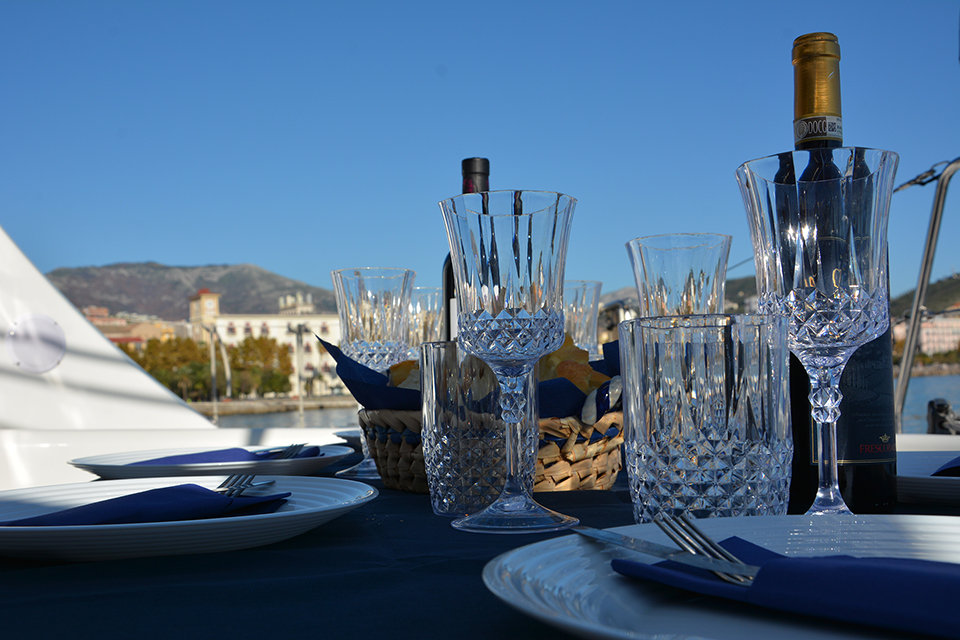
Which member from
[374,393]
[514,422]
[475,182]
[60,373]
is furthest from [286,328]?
[514,422]

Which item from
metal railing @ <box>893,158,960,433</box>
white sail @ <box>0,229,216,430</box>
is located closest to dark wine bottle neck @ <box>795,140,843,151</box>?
metal railing @ <box>893,158,960,433</box>

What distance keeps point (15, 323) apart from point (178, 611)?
2.53 m

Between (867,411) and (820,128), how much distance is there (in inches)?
10.8

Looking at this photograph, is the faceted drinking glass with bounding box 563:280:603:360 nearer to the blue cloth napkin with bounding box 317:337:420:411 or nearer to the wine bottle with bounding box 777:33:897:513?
the blue cloth napkin with bounding box 317:337:420:411

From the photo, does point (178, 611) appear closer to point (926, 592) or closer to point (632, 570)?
point (632, 570)

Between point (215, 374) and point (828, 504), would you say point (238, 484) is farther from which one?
point (215, 374)

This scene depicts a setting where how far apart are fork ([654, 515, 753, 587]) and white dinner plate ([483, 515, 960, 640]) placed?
0.8 inches

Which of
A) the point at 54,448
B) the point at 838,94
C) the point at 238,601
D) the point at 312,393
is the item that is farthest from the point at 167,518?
the point at 312,393

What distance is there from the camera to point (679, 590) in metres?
0.38

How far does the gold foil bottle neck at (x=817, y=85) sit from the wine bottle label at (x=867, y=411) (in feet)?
0.68

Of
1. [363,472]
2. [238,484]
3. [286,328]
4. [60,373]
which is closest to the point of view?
[238,484]

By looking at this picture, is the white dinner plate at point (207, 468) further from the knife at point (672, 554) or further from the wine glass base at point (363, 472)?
the knife at point (672, 554)

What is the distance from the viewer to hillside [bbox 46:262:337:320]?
73312 millimetres

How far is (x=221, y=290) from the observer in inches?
2970
